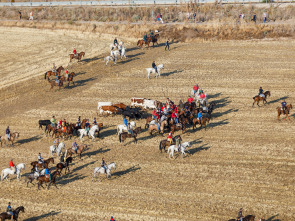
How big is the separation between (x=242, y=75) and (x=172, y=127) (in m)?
15.9

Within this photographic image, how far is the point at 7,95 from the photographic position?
43969mm

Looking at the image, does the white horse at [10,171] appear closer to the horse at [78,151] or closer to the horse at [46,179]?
the horse at [46,179]

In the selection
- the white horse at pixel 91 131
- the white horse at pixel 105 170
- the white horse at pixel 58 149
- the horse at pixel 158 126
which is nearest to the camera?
the white horse at pixel 105 170

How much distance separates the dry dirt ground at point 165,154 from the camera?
24.7m

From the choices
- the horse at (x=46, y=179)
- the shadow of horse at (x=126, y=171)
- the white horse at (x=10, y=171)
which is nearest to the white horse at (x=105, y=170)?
Answer: the shadow of horse at (x=126, y=171)

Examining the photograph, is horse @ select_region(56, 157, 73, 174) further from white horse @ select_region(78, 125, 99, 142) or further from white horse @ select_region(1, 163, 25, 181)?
white horse @ select_region(78, 125, 99, 142)

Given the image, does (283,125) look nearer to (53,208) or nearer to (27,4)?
(53,208)

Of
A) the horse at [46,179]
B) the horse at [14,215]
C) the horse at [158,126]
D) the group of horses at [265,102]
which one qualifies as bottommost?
the horse at [14,215]

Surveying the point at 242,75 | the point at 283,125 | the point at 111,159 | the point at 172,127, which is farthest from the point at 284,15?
the point at 111,159

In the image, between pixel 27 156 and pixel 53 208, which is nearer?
pixel 53 208

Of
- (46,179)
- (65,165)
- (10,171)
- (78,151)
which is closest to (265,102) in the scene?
(78,151)

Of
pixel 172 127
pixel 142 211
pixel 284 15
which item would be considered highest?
pixel 284 15

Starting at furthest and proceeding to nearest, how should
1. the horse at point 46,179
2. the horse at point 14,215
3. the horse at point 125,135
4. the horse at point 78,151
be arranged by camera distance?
the horse at point 125,135, the horse at point 78,151, the horse at point 46,179, the horse at point 14,215

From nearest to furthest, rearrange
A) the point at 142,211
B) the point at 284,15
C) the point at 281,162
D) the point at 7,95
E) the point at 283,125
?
the point at 142,211
the point at 281,162
the point at 283,125
the point at 7,95
the point at 284,15
